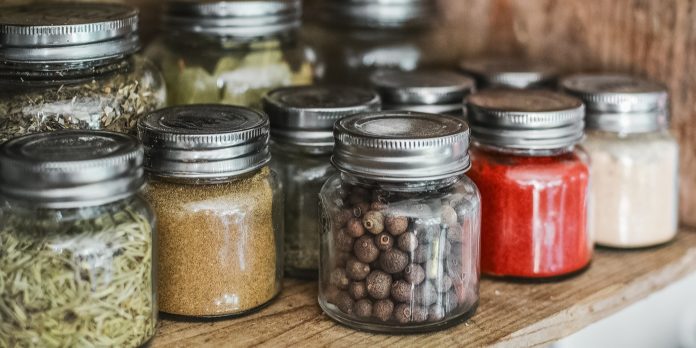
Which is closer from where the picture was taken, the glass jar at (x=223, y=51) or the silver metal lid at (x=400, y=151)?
the silver metal lid at (x=400, y=151)

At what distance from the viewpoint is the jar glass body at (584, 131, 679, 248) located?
4.28 feet

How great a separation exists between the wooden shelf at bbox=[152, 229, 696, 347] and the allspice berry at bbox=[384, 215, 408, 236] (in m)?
0.13

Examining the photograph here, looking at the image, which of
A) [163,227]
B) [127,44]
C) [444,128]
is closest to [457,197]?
[444,128]

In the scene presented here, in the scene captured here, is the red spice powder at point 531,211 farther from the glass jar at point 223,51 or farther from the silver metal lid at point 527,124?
the glass jar at point 223,51

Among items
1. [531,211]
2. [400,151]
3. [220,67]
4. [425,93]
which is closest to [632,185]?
[531,211]

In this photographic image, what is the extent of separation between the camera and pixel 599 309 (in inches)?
47.4

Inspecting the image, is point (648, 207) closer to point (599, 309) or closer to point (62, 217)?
point (599, 309)

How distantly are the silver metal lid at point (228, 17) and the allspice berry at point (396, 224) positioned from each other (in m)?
0.39

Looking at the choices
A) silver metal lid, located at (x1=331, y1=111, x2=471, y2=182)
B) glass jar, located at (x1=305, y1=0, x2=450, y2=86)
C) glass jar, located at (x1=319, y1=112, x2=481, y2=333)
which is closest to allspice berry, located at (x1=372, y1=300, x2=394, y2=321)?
glass jar, located at (x1=319, y1=112, x2=481, y2=333)

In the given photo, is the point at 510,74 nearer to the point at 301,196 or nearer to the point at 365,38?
the point at 365,38

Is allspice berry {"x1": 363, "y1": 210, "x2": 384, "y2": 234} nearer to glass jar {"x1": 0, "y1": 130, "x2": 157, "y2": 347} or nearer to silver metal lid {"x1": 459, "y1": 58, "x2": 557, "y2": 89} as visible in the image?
glass jar {"x1": 0, "y1": 130, "x2": 157, "y2": 347}

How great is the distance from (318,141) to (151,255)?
0.92ft

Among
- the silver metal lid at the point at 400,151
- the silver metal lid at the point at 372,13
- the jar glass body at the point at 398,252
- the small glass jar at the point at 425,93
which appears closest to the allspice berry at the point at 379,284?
the jar glass body at the point at 398,252

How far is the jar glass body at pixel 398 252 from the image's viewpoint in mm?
1022
